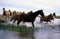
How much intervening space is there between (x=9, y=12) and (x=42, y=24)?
0.33m

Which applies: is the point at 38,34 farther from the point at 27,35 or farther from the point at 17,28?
the point at 17,28

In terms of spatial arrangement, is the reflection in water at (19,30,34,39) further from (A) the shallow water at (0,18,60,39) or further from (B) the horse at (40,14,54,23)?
(B) the horse at (40,14,54,23)

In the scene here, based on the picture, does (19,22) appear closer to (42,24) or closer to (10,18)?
(10,18)

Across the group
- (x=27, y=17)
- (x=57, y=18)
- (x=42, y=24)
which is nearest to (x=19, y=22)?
(x=27, y=17)

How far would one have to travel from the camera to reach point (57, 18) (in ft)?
5.33

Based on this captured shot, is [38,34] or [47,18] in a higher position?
[47,18]

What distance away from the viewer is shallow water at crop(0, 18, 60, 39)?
1.59m

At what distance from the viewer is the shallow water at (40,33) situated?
159cm

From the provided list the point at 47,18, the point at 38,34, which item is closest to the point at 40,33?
the point at 38,34

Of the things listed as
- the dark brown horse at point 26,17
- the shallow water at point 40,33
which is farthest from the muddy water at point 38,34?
the dark brown horse at point 26,17

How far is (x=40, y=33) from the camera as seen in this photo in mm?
1613

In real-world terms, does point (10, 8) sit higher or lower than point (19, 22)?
→ higher

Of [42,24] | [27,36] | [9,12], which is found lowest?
[27,36]

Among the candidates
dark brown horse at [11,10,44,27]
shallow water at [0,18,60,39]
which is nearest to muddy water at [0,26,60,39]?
shallow water at [0,18,60,39]
